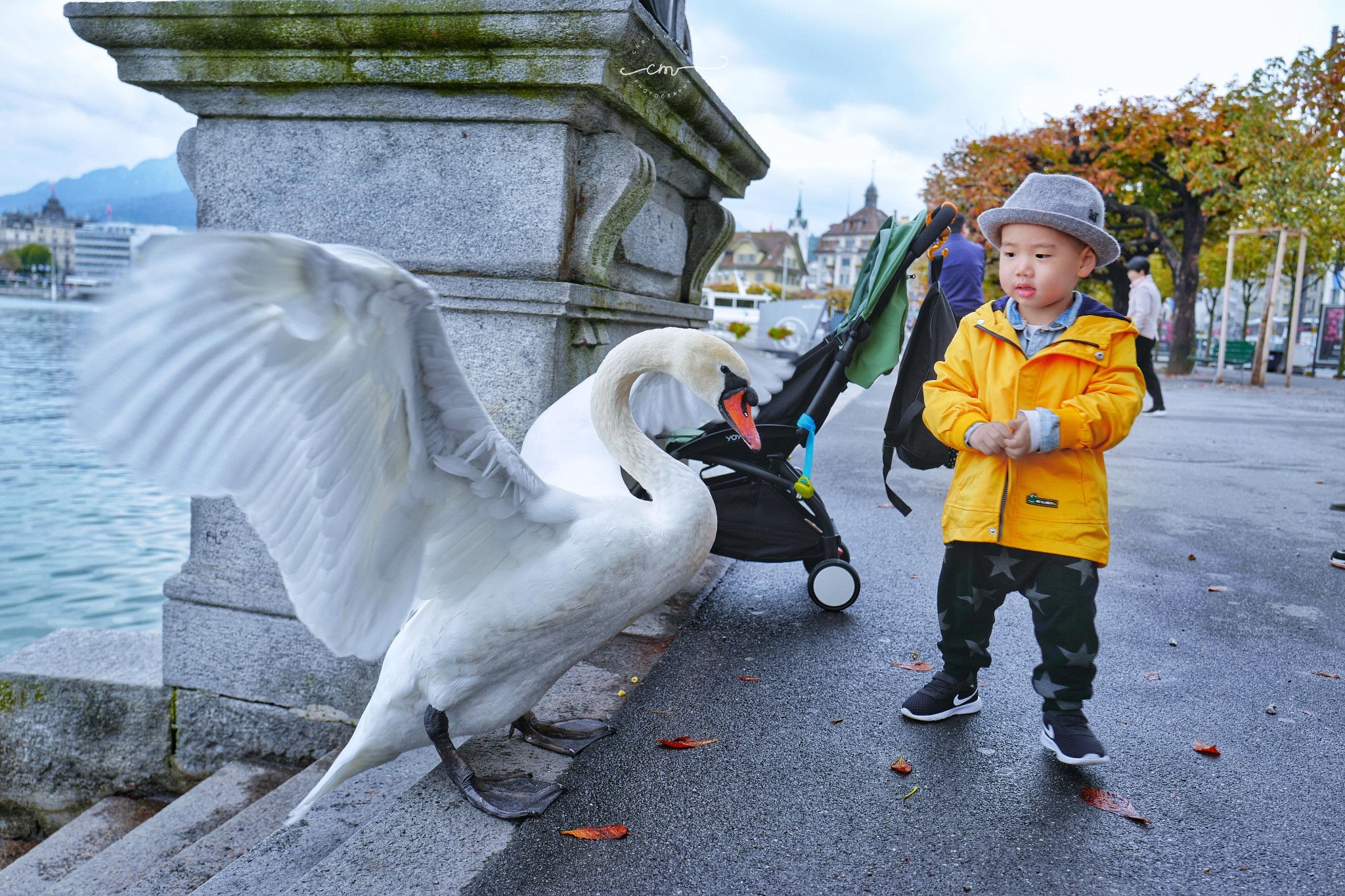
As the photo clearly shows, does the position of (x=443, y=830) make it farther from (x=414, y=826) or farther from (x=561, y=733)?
(x=561, y=733)

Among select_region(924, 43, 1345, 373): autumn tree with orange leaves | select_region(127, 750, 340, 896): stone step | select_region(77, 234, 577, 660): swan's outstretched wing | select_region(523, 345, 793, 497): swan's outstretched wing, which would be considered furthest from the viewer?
select_region(924, 43, 1345, 373): autumn tree with orange leaves

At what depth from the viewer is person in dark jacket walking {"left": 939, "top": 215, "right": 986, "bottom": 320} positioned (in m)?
5.36

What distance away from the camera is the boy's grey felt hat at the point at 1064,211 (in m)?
2.45

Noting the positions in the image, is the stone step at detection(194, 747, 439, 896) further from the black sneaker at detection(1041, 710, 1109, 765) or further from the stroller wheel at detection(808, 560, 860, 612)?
the black sneaker at detection(1041, 710, 1109, 765)

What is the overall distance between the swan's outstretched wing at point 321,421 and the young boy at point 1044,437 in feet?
3.93

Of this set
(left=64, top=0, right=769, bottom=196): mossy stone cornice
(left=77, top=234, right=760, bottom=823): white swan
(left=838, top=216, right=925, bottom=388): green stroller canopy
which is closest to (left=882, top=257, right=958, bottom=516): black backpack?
(left=838, top=216, right=925, bottom=388): green stroller canopy

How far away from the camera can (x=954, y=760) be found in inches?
97.9

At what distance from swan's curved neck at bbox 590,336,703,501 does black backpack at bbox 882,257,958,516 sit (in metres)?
1.17

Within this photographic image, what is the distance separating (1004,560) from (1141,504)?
4.61 m

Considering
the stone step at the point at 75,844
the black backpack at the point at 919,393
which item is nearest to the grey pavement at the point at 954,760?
the black backpack at the point at 919,393

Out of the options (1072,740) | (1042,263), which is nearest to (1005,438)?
(1042,263)

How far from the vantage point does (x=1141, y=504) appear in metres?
6.47

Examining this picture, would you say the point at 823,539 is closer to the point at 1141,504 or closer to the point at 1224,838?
the point at 1224,838

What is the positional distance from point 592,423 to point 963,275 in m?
3.46
